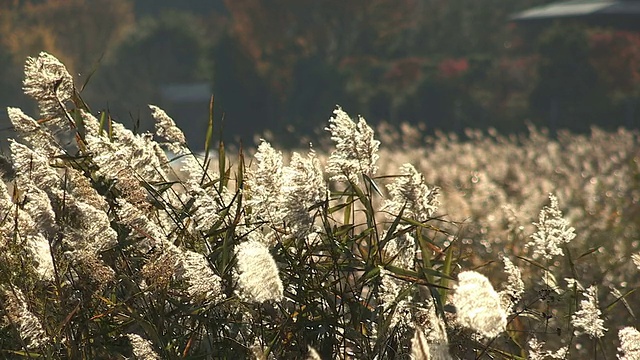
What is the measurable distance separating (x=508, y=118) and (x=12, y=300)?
30.3m

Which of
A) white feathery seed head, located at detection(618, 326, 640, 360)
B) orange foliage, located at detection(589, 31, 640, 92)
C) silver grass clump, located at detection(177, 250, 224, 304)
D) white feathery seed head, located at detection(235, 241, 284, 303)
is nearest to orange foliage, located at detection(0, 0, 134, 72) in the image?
orange foliage, located at detection(589, 31, 640, 92)

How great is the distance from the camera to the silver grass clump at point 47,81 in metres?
3.36

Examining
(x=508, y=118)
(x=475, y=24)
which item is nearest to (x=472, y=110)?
(x=508, y=118)

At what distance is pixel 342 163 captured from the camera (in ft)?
10.3

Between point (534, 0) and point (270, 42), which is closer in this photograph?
point (270, 42)

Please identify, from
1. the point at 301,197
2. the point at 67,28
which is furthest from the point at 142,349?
the point at 67,28

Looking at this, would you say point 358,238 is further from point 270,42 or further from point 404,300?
point 270,42

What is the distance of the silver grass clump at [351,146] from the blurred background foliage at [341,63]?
27540mm

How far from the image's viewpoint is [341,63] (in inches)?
1473

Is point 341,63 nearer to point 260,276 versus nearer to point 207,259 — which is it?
point 207,259

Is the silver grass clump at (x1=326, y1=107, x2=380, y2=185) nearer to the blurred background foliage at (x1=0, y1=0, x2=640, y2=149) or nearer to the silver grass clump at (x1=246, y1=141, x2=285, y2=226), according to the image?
the silver grass clump at (x1=246, y1=141, x2=285, y2=226)

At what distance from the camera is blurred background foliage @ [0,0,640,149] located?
3225 cm

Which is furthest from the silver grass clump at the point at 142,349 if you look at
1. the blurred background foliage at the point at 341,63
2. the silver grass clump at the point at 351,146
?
the blurred background foliage at the point at 341,63

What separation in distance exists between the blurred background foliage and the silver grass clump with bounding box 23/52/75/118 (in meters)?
27.2
